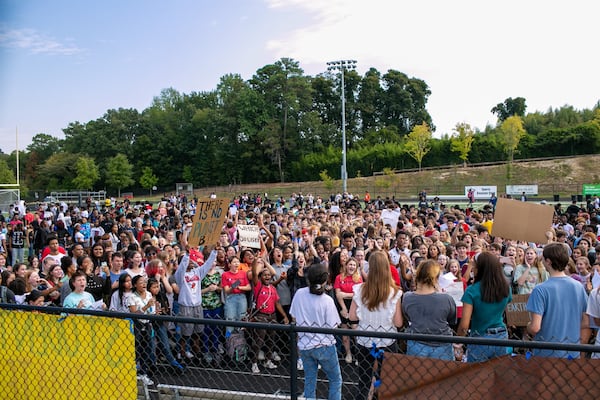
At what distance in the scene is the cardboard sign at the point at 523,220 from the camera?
6.76 m

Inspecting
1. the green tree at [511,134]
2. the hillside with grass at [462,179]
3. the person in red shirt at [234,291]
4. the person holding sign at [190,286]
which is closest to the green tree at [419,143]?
the hillside with grass at [462,179]

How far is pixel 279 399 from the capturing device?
16.4 ft

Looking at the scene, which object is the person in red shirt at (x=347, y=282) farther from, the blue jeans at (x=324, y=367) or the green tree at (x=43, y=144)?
the green tree at (x=43, y=144)

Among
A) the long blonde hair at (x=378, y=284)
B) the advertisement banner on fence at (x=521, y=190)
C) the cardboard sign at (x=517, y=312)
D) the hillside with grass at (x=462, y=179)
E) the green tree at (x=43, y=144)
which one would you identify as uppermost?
the green tree at (x=43, y=144)

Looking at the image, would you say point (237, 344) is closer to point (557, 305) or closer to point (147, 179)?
point (557, 305)

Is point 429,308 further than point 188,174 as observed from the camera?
No

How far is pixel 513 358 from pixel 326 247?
22.2 ft

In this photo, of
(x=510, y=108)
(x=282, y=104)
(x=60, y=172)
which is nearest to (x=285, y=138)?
(x=282, y=104)

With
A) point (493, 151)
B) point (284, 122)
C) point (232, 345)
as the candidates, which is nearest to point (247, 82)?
point (284, 122)

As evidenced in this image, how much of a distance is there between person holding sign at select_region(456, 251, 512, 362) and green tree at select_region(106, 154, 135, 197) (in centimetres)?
7763

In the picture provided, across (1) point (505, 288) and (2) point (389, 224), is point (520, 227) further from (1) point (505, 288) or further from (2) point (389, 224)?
(2) point (389, 224)

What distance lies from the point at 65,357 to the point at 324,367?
226 cm

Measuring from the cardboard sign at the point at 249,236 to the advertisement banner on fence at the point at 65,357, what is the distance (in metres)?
5.40

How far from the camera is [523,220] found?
695 centimetres
